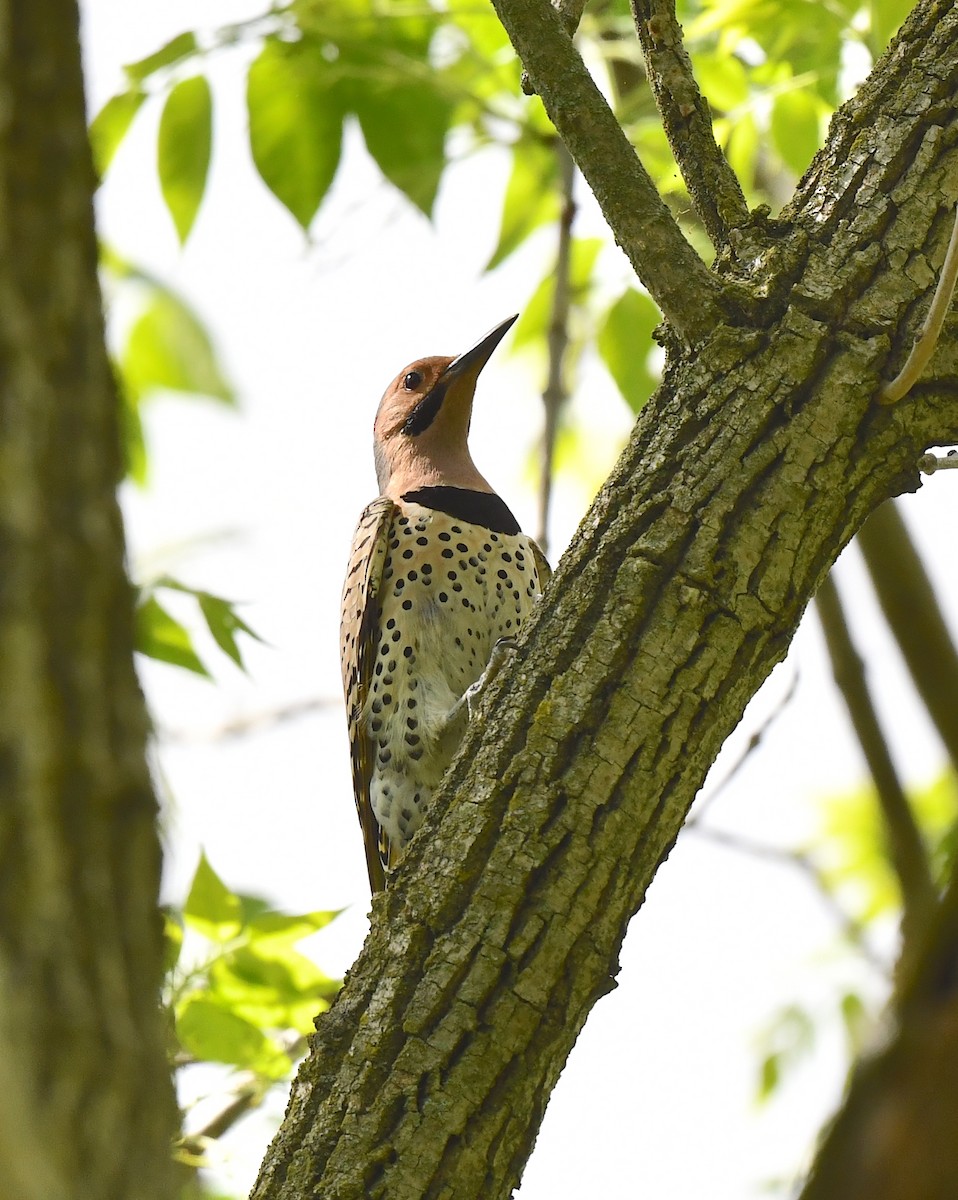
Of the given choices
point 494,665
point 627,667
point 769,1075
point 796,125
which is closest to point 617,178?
point 627,667

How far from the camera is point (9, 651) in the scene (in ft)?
4.42

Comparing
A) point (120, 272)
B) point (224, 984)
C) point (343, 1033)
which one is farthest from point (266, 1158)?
point (120, 272)

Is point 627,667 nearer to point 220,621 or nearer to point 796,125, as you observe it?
point 220,621

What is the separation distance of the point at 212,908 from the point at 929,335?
7.38ft

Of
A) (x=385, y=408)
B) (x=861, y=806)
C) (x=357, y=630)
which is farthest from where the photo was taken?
(x=861, y=806)

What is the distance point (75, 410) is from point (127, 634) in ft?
0.74

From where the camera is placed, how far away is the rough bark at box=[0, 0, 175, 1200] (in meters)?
1.27

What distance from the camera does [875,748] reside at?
368cm

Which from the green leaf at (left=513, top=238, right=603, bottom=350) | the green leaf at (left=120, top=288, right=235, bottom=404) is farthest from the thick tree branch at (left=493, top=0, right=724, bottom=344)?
the green leaf at (left=120, top=288, right=235, bottom=404)

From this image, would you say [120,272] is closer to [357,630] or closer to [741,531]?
[357,630]

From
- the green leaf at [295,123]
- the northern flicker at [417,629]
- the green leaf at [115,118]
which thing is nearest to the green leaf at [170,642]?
the northern flicker at [417,629]

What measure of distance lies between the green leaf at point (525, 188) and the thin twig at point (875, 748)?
1649 mm

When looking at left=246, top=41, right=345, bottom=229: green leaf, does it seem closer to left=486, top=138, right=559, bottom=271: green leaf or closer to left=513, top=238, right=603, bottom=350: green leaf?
left=486, top=138, right=559, bottom=271: green leaf

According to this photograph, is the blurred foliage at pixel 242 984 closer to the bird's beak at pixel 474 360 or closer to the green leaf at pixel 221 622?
the green leaf at pixel 221 622
